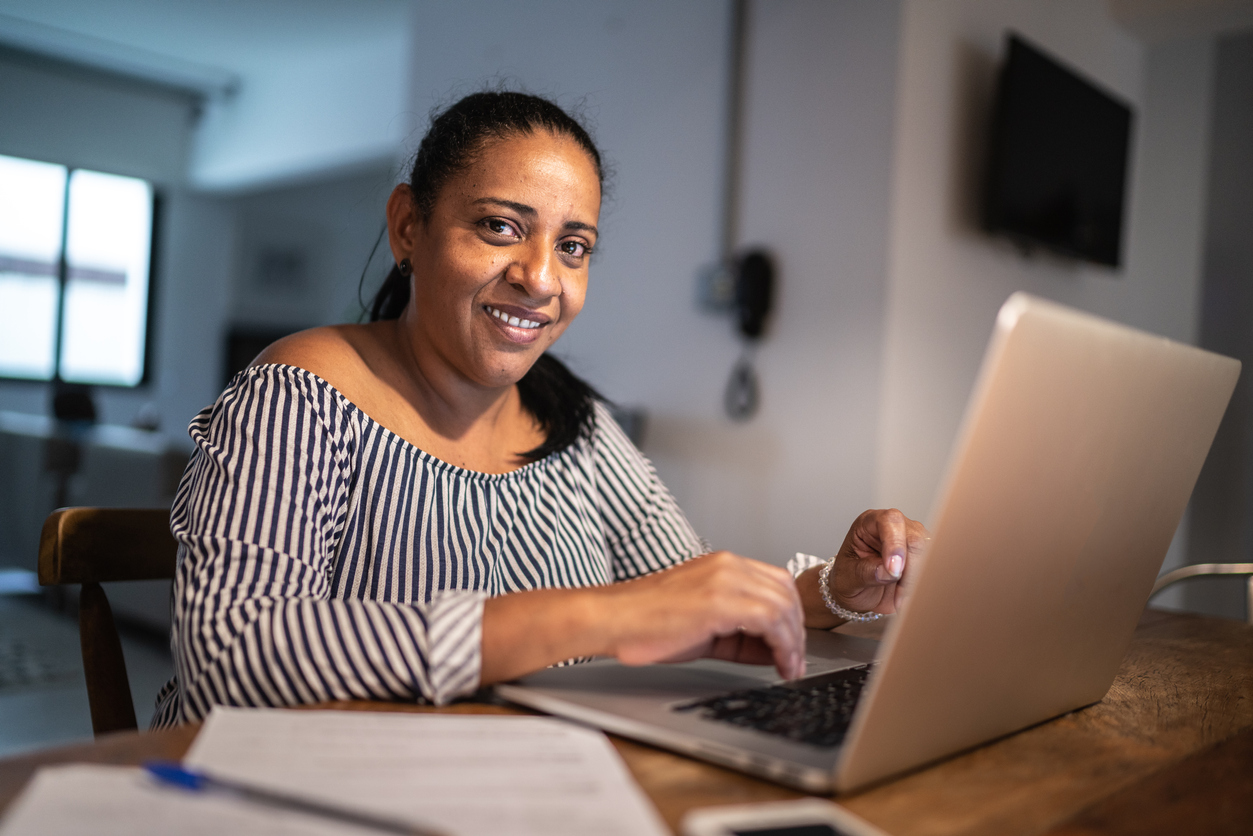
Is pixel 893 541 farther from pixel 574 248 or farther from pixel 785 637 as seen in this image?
pixel 574 248

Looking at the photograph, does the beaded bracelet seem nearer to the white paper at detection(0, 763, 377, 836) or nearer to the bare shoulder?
the bare shoulder

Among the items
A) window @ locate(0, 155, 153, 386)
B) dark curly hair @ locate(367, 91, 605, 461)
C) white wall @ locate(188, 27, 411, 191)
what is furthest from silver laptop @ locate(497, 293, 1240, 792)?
window @ locate(0, 155, 153, 386)

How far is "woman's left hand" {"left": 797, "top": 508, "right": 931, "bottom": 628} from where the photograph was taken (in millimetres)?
889

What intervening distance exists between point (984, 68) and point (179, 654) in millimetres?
2621

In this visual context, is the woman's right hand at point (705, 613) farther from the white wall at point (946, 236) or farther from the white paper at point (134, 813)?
the white wall at point (946, 236)

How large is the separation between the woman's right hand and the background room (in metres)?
0.89

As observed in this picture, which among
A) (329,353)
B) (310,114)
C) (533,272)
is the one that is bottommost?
(329,353)

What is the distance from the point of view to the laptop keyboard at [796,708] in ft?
1.79

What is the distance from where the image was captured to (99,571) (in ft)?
3.01

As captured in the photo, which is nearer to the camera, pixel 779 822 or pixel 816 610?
pixel 779 822

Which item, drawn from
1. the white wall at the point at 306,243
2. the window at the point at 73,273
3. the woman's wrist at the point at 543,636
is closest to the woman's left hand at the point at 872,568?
the woman's wrist at the point at 543,636

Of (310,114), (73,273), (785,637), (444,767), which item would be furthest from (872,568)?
(73,273)

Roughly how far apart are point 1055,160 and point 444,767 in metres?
2.74

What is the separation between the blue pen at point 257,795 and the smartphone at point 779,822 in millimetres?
113
